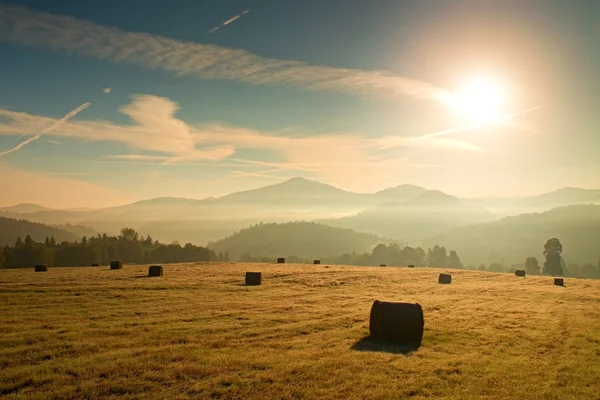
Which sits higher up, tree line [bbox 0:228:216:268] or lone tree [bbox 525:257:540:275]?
tree line [bbox 0:228:216:268]

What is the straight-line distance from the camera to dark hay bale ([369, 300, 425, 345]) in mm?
14773

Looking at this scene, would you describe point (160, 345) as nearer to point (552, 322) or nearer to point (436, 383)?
point (436, 383)

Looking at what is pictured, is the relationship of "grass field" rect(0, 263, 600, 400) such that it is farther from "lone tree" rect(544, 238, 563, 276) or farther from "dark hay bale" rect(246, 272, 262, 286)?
"lone tree" rect(544, 238, 563, 276)

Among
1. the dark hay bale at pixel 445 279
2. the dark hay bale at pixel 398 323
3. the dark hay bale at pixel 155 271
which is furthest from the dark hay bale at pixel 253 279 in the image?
the dark hay bale at pixel 445 279

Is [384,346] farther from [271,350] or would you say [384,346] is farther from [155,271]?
[155,271]

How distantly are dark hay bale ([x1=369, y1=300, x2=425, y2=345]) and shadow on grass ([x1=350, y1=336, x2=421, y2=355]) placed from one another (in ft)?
0.86

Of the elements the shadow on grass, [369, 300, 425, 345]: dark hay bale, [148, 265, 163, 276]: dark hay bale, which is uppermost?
[148, 265, 163, 276]: dark hay bale

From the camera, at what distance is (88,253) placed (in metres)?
115

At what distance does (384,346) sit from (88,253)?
11912cm

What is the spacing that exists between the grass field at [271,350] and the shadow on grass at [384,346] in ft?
0.36

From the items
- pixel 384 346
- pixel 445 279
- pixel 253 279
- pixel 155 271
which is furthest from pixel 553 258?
pixel 384 346

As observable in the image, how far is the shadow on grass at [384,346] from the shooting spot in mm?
13625

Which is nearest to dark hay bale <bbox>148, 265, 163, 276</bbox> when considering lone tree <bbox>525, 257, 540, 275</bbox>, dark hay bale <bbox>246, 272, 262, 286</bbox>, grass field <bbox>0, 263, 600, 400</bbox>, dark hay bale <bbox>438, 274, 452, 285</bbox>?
dark hay bale <bbox>246, 272, 262, 286</bbox>

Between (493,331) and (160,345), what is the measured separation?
43.0ft
